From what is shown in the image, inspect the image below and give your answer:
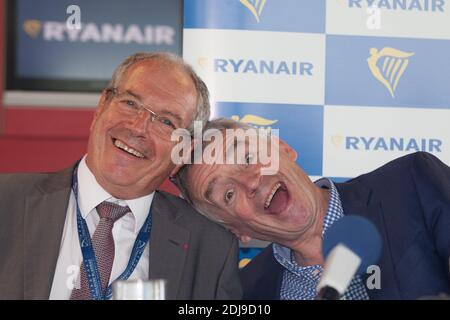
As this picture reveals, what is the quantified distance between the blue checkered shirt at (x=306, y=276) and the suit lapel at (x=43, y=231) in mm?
695

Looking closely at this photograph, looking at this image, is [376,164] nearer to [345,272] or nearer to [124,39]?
[345,272]

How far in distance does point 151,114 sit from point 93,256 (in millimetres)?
469

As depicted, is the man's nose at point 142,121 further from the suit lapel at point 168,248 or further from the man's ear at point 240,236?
the man's ear at point 240,236

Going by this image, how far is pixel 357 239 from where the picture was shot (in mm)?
1273

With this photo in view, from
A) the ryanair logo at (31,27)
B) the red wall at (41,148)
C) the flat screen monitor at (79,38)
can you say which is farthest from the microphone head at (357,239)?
the ryanair logo at (31,27)

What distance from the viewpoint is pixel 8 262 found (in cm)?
182

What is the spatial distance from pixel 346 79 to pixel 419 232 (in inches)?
30.0

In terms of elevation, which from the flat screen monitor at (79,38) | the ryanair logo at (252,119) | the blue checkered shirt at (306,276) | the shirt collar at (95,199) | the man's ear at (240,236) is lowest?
the blue checkered shirt at (306,276)

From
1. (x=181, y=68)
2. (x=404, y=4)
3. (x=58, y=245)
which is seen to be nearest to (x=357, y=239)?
(x=58, y=245)

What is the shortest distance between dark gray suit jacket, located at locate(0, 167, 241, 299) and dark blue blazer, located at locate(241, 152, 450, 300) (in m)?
0.21

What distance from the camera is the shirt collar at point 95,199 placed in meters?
2.02

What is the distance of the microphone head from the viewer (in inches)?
48.5

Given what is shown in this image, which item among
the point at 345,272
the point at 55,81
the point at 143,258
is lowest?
the point at 143,258
